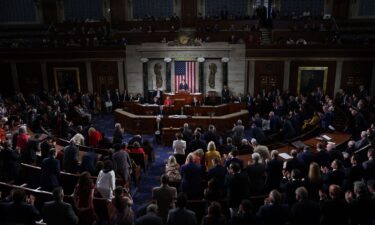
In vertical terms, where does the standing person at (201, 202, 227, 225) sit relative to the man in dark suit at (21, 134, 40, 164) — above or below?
above

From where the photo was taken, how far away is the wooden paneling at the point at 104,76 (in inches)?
806

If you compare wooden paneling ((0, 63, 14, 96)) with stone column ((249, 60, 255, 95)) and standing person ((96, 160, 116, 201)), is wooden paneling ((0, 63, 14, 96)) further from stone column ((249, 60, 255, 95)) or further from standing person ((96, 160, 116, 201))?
standing person ((96, 160, 116, 201))

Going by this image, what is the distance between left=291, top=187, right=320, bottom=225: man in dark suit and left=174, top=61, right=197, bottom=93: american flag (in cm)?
1471

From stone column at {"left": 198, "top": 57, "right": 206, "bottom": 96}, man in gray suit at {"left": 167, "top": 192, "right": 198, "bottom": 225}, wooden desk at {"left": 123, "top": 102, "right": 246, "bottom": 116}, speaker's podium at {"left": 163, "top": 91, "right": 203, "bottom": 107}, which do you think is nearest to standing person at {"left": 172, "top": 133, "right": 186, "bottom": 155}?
man in gray suit at {"left": 167, "top": 192, "right": 198, "bottom": 225}

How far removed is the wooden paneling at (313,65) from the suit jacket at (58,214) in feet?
52.8

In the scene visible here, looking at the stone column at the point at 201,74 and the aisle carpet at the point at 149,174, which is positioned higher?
the stone column at the point at 201,74

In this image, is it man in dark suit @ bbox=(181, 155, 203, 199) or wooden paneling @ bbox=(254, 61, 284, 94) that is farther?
wooden paneling @ bbox=(254, 61, 284, 94)

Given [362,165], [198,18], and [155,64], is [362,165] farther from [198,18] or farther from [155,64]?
[198,18]

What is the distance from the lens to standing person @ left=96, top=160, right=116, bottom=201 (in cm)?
661

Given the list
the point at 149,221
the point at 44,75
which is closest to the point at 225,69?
the point at 44,75

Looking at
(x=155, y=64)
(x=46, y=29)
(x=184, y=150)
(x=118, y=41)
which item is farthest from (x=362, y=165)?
(x=46, y=29)

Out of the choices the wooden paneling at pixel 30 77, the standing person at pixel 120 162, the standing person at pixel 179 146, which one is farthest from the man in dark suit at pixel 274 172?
the wooden paneling at pixel 30 77

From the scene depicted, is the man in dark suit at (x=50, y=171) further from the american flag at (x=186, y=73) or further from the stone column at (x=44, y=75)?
the stone column at (x=44, y=75)

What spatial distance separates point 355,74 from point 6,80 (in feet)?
64.2
